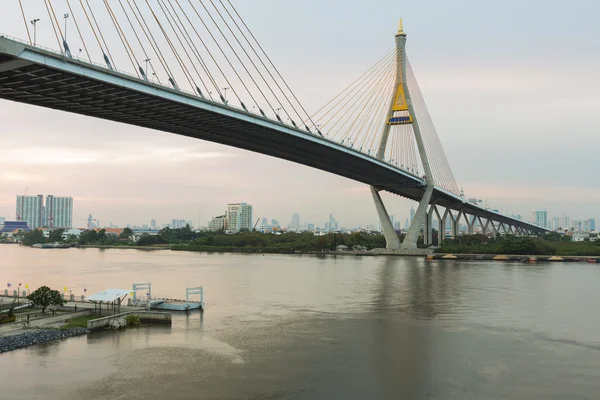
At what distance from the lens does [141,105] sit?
73.1 feet

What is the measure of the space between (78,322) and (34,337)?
6.51 ft

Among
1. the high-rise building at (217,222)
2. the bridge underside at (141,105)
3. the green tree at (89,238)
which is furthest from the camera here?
the high-rise building at (217,222)

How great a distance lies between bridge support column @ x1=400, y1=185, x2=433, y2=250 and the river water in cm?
2686

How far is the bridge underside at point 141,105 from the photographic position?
659 inches

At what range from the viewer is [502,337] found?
14516 mm

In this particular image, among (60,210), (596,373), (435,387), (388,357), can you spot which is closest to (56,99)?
(388,357)

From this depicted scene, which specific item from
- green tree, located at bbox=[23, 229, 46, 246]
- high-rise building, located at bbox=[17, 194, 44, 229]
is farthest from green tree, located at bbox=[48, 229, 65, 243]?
high-rise building, located at bbox=[17, 194, 44, 229]

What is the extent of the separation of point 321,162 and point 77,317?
26.9m

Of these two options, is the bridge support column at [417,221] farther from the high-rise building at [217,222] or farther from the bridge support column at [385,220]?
the high-rise building at [217,222]

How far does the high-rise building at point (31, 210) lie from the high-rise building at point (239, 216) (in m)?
69.7

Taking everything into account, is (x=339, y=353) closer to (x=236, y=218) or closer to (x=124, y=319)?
(x=124, y=319)

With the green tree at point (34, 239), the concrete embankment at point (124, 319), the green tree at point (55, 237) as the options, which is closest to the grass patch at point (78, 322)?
the concrete embankment at point (124, 319)

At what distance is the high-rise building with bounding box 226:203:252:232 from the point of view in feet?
580

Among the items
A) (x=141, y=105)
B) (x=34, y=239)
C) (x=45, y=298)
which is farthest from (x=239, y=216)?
(x=45, y=298)
